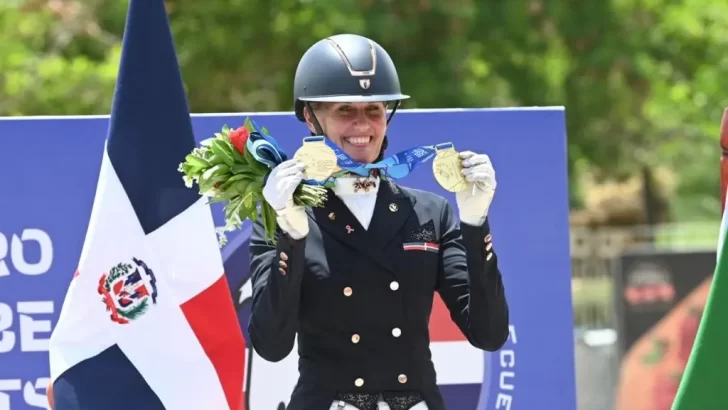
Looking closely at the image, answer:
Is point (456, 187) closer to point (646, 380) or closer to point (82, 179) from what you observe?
point (82, 179)

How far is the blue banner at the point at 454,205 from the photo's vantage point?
5.16 meters

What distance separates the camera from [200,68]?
44.3 feet

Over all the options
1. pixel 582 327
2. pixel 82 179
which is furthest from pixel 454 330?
pixel 582 327

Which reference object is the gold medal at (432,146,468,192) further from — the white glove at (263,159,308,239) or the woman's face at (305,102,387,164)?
the white glove at (263,159,308,239)

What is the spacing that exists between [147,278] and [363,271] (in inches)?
52.6

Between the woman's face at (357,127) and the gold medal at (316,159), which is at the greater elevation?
the woman's face at (357,127)

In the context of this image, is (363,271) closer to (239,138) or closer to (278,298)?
(278,298)

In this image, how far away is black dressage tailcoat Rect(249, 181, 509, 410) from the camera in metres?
3.44

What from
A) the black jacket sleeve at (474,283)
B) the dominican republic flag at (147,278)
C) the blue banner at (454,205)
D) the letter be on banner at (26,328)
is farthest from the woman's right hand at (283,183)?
the letter be on banner at (26,328)

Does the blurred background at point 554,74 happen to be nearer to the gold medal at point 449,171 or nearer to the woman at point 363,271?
the woman at point 363,271

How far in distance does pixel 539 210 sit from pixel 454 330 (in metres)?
0.63

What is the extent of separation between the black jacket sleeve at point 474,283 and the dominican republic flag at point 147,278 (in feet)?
4.14

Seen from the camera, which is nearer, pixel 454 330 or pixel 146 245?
pixel 146 245

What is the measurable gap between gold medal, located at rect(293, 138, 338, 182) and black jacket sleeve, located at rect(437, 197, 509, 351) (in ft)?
1.37
